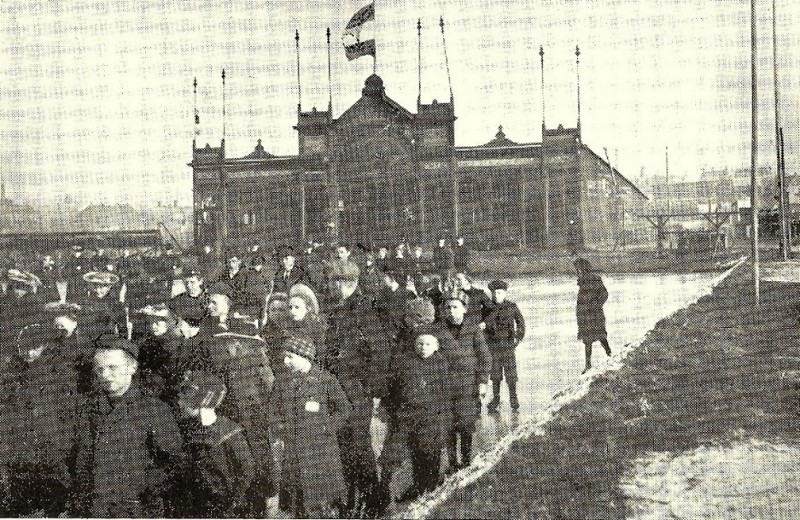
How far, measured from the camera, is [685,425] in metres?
2.93

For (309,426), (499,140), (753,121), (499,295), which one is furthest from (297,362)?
(753,121)

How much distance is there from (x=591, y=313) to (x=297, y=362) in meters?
1.45

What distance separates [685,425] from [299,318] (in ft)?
6.05

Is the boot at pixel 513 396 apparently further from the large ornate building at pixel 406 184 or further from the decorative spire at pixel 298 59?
the decorative spire at pixel 298 59

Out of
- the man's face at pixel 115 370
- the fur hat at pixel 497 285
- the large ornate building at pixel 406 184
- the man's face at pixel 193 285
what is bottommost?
the man's face at pixel 115 370

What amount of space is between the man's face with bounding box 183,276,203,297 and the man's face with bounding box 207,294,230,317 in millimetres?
112

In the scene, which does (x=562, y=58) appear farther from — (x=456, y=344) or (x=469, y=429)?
(x=469, y=429)

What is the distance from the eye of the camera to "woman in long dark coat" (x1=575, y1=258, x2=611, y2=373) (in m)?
3.06

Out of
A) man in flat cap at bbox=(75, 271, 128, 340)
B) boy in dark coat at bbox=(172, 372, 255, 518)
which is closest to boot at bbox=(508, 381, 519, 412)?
boy in dark coat at bbox=(172, 372, 255, 518)

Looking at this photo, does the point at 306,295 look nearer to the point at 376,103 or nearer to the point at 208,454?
the point at 208,454

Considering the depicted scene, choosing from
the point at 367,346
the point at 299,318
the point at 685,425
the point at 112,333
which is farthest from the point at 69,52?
the point at 685,425

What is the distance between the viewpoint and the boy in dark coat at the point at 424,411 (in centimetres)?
285

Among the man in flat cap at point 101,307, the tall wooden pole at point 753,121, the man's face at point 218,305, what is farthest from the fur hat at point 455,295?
the man in flat cap at point 101,307

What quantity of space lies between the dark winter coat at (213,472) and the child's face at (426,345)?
83 centimetres
